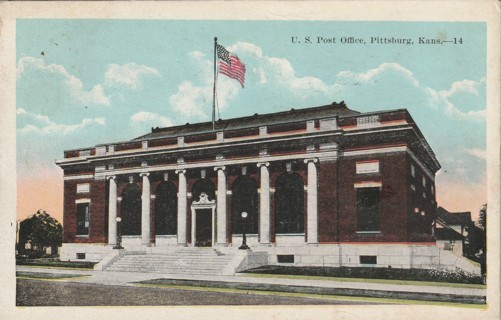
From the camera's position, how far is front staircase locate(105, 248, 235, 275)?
2406 centimetres

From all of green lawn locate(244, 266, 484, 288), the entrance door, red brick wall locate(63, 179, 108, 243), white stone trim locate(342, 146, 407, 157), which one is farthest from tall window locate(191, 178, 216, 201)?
white stone trim locate(342, 146, 407, 157)

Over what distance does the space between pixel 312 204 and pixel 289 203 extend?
59.5 inches

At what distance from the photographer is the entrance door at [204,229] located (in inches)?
1095

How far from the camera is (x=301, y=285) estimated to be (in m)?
19.2

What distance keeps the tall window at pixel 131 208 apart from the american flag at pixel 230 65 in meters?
10.8

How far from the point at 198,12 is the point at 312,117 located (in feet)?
31.8

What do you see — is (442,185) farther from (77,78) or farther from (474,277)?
(77,78)

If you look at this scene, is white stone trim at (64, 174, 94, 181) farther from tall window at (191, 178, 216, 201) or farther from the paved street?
the paved street

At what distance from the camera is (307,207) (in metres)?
25.2

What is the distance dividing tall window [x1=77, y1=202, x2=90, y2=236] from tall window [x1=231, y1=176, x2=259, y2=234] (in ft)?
25.4

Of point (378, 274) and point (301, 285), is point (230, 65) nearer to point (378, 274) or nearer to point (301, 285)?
point (301, 285)

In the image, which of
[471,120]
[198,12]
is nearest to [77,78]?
[198,12]

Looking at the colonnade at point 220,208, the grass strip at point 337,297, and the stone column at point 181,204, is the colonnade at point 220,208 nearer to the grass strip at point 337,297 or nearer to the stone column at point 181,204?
the stone column at point 181,204

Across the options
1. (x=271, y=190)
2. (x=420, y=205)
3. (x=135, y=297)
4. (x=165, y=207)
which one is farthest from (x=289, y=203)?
(x=135, y=297)
